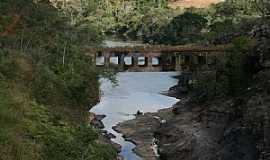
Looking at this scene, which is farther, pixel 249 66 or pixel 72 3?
pixel 72 3

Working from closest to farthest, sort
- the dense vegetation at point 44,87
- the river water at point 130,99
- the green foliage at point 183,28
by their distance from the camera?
1. the dense vegetation at point 44,87
2. the river water at point 130,99
3. the green foliage at point 183,28

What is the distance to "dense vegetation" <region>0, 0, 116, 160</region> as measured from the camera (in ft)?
83.1

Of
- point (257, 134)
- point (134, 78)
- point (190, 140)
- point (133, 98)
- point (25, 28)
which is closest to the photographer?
point (257, 134)

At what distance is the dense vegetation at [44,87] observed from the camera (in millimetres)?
25328

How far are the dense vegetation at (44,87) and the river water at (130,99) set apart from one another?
10.5 ft

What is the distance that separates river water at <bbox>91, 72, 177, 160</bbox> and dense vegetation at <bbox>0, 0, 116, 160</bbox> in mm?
3211

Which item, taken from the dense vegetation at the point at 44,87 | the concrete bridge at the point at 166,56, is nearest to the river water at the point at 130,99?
the concrete bridge at the point at 166,56

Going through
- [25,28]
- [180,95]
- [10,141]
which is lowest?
[180,95]

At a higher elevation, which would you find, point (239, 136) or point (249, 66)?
point (249, 66)

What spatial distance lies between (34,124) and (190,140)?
17.6 meters

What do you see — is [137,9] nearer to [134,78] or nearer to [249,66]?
[134,78]

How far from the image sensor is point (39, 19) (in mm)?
57500

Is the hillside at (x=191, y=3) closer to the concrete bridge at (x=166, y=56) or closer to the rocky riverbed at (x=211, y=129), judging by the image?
the concrete bridge at (x=166, y=56)

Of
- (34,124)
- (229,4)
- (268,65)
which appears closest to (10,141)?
(34,124)
